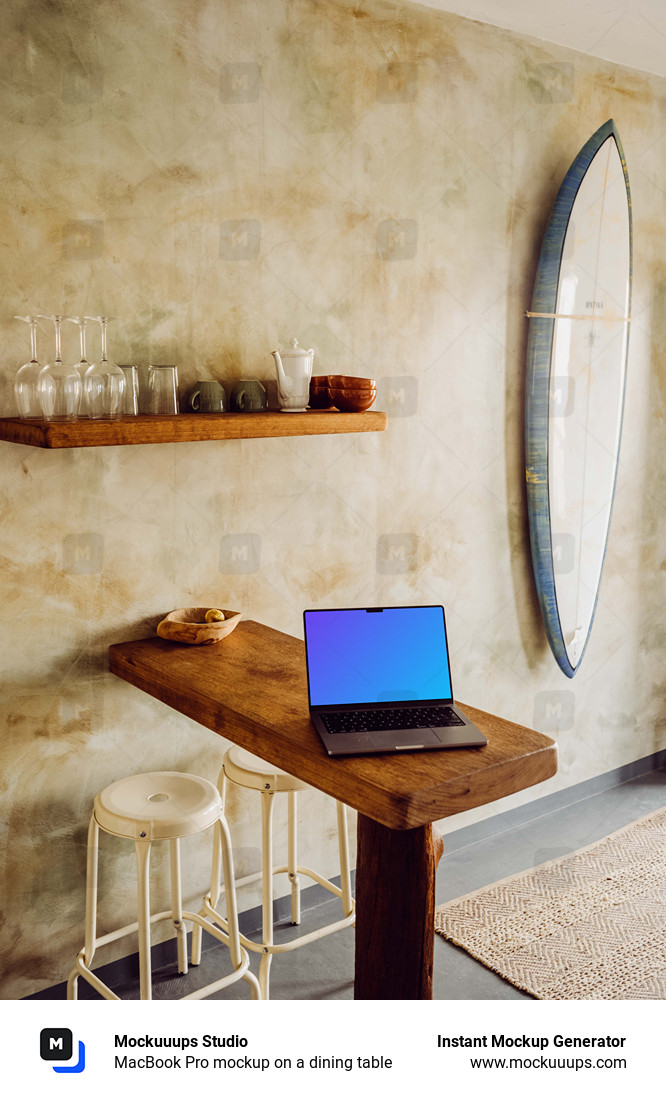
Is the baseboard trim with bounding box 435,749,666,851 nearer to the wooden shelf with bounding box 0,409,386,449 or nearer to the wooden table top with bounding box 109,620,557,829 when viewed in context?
the wooden table top with bounding box 109,620,557,829

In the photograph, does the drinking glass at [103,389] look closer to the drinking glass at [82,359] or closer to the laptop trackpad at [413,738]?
the drinking glass at [82,359]

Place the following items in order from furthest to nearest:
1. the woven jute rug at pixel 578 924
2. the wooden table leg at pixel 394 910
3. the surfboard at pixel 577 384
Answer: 1. the surfboard at pixel 577 384
2. the woven jute rug at pixel 578 924
3. the wooden table leg at pixel 394 910

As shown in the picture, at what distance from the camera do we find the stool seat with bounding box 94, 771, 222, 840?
203cm

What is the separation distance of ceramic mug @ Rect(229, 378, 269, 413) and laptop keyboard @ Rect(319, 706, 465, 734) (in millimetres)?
865

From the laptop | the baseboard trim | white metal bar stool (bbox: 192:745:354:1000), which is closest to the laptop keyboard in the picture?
the laptop

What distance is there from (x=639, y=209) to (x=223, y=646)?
88.0 inches

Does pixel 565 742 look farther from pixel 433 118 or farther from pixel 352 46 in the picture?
pixel 352 46

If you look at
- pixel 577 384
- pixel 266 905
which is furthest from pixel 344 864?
pixel 577 384

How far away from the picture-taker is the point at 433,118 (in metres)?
2.76

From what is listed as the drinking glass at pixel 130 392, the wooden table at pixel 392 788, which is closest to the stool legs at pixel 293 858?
the wooden table at pixel 392 788

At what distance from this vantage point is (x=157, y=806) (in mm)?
2092

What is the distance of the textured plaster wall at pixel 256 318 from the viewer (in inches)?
85.8

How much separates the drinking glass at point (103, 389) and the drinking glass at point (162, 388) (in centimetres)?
13

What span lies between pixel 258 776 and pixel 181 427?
0.87m
